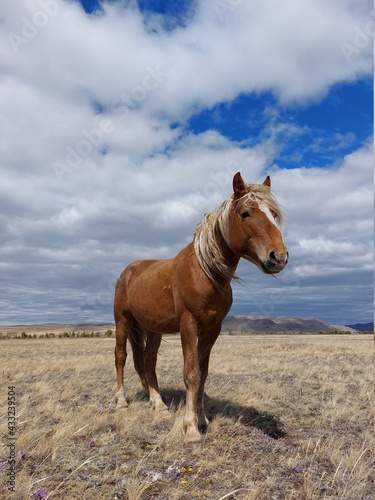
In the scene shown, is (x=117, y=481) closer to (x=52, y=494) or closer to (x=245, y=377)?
(x=52, y=494)

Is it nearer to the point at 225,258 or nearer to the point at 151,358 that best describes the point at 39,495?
the point at 225,258

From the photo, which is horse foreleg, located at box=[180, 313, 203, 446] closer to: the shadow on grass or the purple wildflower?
the shadow on grass

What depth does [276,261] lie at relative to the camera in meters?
4.82

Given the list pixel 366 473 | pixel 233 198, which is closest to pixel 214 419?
pixel 366 473

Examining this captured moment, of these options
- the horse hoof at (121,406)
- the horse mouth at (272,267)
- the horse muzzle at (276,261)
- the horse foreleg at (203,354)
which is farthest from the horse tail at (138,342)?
the horse muzzle at (276,261)

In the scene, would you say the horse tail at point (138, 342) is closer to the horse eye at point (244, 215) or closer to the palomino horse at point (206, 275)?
the palomino horse at point (206, 275)

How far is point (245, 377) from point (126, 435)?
5915 millimetres

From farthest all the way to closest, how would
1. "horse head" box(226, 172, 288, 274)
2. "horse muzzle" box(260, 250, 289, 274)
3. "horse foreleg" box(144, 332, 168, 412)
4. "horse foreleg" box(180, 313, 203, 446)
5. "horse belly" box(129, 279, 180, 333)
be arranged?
1. "horse foreleg" box(144, 332, 168, 412)
2. "horse belly" box(129, 279, 180, 333)
3. "horse foreleg" box(180, 313, 203, 446)
4. "horse head" box(226, 172, 288, 274)
5. "horse muzzle" box(260, 250, 289, 274)

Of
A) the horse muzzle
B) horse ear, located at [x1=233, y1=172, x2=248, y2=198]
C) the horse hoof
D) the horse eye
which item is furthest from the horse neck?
the horse hoof

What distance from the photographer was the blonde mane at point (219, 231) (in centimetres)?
551

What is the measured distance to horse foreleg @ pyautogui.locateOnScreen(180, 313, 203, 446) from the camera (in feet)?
18.2

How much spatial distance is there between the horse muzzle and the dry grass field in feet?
7.63

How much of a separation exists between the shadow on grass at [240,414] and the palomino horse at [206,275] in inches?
28.6

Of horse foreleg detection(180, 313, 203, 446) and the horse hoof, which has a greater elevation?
horse foreleg detection(180, 313, 203, 446)
